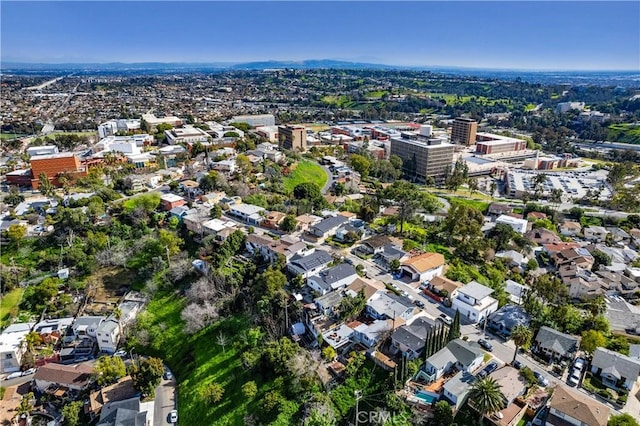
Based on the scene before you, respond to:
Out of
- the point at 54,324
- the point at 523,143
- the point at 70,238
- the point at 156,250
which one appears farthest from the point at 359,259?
the point at 523,143

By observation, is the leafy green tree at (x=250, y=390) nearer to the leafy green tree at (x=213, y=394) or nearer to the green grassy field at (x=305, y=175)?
the leafy green tree at (x=213, y=394)

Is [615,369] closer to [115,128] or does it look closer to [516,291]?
[516,291]

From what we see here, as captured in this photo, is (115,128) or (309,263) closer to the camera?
(309,263)

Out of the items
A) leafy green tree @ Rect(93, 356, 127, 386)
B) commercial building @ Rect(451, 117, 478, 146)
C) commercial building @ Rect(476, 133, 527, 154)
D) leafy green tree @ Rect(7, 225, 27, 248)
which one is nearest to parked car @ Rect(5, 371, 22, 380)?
leafy green tree @ Rect(93, 356, 127, 386)

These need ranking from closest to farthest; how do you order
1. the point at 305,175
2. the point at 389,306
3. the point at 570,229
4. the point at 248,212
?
the point at 389,306
the point at 248,212
the point at 570,229
the point at 305,175

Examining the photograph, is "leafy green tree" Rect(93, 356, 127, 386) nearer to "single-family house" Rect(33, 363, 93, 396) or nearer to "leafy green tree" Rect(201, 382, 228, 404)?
"single-family house" Rect(33, 363, 93, 396)

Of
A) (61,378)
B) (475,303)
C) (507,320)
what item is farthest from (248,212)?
(507,320)

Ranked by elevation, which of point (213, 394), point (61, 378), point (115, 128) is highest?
point (115, 128)
